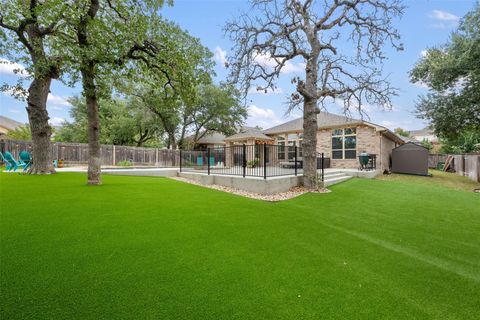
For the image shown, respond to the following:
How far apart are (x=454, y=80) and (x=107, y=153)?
21.7 meters

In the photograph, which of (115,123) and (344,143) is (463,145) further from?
(115,123)

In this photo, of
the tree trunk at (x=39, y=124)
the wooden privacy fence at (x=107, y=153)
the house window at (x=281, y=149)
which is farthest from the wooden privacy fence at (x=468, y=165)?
the tree trunk at (x=39, y=124)

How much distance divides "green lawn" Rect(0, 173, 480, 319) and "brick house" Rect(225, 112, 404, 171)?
9798 millimetres

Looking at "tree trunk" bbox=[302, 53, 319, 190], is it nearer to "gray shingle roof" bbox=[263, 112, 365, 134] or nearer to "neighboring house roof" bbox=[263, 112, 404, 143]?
"neighboring house roof" bbox=[263, 112, 404, 143]

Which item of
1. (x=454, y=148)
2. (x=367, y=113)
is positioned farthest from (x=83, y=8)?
(x=454, y=148)

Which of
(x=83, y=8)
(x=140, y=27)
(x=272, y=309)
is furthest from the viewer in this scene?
(x=140, y=27)

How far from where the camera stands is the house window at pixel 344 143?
14609 millimetres

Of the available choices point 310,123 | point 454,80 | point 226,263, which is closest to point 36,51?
point 226,263

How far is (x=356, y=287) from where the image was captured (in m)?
2.14

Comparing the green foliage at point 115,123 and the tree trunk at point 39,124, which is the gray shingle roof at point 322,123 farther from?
the tree trunk at point 39,124

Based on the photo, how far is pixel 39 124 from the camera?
8766mm

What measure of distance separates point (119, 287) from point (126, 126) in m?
23.7

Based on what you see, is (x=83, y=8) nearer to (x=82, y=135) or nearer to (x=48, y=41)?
(x=48, y=41)

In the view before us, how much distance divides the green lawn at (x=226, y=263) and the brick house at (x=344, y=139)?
32.1 feet
